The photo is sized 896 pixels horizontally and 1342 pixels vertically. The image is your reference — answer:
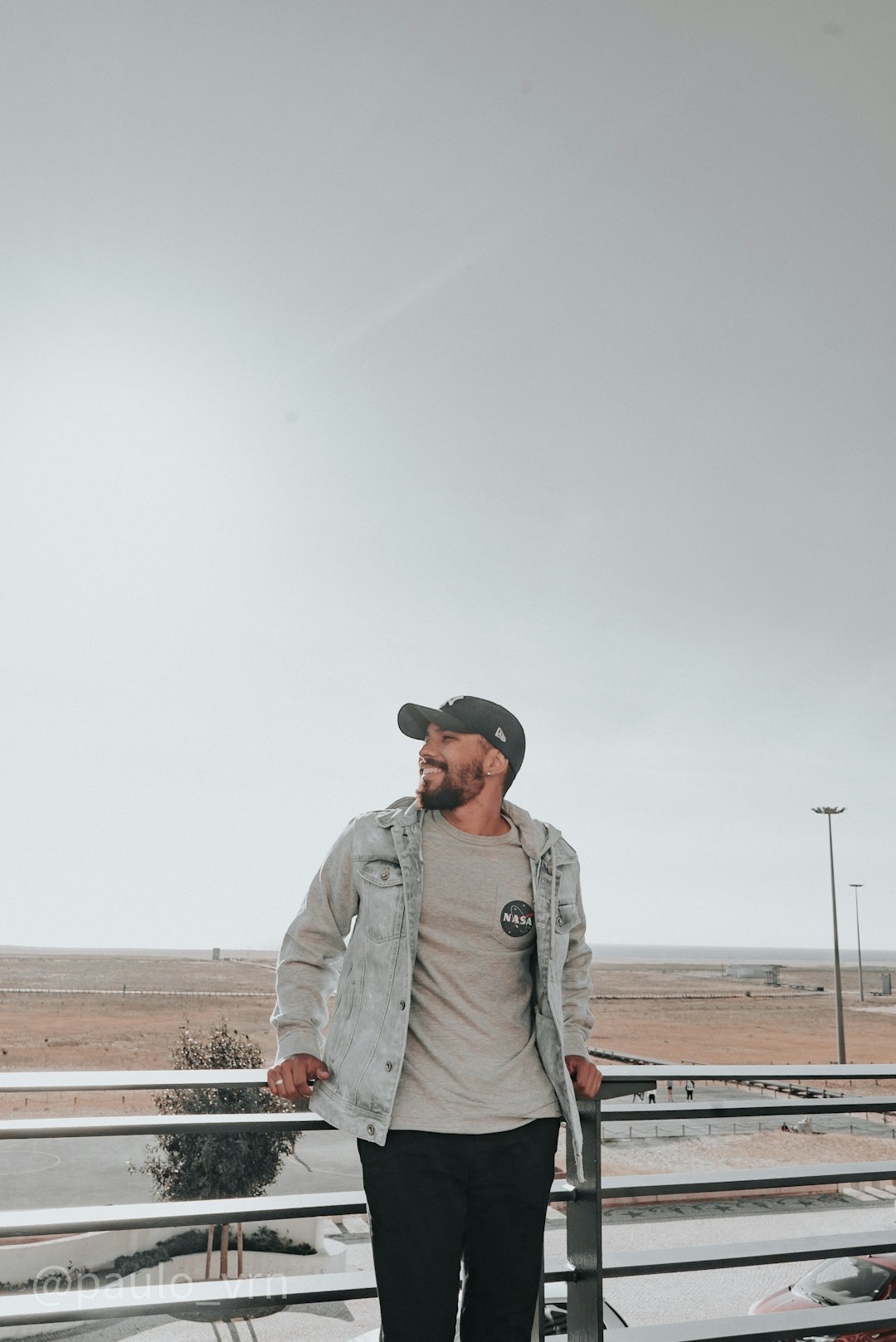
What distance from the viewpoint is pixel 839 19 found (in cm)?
385

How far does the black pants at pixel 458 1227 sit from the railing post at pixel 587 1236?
0.20 meters

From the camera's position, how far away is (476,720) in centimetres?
170

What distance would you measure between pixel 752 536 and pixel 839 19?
9.28 metres

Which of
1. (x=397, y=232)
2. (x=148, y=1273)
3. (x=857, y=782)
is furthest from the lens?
(x=857, y=782)

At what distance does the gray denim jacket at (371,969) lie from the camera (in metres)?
1.42

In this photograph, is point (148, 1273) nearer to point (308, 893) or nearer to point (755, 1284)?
point (755, 1284)

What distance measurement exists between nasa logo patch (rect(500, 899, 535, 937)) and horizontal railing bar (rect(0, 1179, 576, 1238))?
21.2 inches

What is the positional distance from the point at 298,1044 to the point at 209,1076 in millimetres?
176

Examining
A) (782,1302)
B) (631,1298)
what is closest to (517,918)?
(782,1302)

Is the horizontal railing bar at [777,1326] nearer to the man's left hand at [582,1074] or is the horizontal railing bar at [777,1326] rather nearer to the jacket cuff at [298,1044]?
the man's left hand at [582,1074]

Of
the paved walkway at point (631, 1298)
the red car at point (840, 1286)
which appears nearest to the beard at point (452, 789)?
the red car at point (840, 1286)

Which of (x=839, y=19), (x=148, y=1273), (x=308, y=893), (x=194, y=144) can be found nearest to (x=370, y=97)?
(x=194, y=144)

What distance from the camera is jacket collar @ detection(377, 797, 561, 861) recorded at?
5.19 feet

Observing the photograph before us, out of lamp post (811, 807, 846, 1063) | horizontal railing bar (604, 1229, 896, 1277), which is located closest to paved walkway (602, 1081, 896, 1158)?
lamp post (811, 807, 846, 1063)
